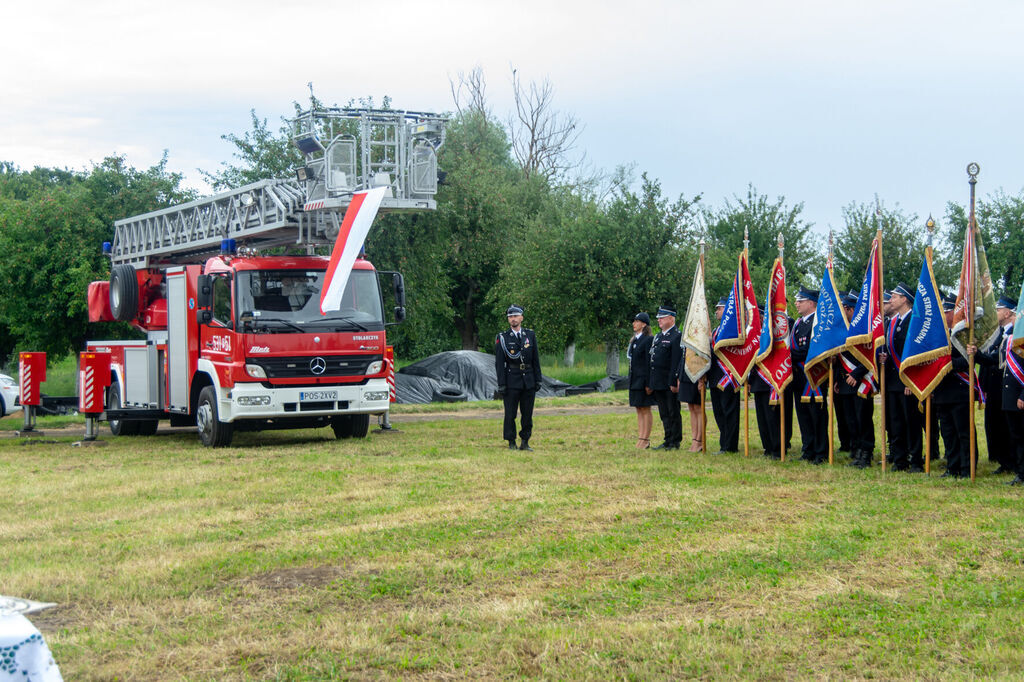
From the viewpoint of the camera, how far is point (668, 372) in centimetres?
1305

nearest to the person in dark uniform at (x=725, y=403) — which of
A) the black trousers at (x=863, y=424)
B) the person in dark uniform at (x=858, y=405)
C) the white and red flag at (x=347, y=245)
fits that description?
the person in dark uniform at (x=858, y=405)

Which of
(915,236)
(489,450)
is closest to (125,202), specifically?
(489,450)

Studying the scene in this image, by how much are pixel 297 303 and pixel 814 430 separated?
22.7ft

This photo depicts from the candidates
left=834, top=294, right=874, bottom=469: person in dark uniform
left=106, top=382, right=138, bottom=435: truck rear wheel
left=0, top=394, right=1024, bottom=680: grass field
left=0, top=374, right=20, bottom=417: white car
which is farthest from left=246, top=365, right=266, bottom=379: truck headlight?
left=0, top=374, right=20, bottom=417: white car

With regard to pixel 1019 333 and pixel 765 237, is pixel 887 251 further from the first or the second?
pixel 1019 333

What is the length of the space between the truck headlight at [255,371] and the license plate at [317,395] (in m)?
0.59

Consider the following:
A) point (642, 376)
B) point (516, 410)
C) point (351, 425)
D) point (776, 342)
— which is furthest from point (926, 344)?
point (351, 425)

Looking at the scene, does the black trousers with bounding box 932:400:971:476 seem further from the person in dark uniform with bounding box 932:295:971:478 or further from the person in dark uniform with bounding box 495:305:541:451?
the person in dark uniform with bounding box 495:305:541:451

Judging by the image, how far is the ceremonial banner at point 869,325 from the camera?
34.9ft

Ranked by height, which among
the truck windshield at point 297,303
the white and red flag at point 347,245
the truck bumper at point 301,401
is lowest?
the truck bumper at point 301,401

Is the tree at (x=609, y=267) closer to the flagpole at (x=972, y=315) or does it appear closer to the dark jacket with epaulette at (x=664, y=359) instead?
the dark jacket with epaulette at (x=664, y=359)

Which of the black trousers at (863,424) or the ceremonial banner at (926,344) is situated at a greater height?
the ceremonial banner at (926,344)

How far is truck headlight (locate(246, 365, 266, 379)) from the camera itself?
43.9 ft

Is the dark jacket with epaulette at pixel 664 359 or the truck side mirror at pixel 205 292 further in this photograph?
A: the truck side mirror at pixel 205 292
